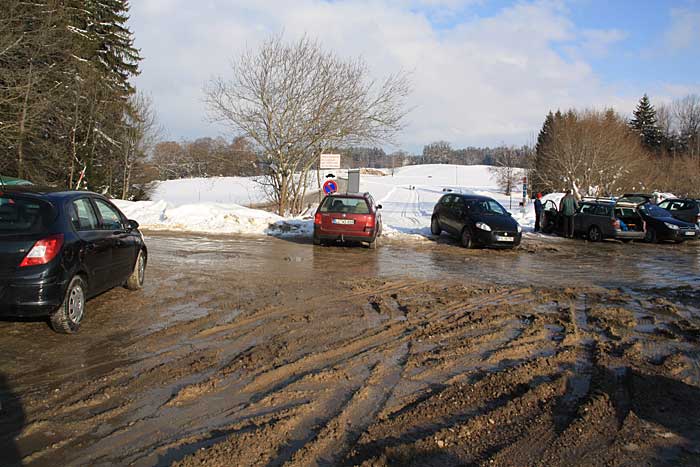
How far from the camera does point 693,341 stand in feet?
19.3

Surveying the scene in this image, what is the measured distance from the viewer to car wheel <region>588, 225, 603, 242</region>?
18125 mm

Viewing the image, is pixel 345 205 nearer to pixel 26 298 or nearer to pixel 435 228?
pixel 435 228

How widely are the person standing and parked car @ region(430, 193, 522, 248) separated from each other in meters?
3.83

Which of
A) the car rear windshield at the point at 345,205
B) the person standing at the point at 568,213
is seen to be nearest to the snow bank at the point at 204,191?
the person standing at the point at 568,213

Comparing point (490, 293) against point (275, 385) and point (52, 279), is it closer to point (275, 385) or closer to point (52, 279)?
point (275, 385)

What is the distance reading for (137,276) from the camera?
7.88 m

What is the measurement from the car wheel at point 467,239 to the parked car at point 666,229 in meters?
7.32

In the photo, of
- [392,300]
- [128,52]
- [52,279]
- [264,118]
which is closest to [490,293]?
[392,300]

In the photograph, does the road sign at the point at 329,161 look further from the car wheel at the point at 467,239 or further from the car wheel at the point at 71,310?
the car wheel at the point at 71,310

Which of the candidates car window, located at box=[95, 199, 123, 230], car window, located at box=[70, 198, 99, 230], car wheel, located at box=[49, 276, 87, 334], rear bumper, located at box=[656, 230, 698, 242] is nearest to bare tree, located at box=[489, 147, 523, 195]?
rear bumper, located at box=[656, 230, 698, 242]

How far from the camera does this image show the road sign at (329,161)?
20.4 metres

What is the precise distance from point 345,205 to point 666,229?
1162cm

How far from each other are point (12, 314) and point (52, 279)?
48 cm

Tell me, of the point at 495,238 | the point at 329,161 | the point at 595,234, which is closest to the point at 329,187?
the point at 329,161
